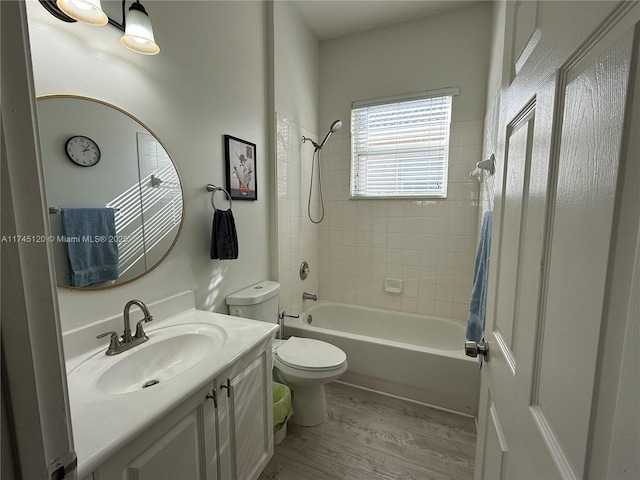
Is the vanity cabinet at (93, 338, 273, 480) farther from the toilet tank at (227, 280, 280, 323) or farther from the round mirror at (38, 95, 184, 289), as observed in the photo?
the round mirror at (38, 95, 184, 289)

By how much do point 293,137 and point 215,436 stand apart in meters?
2.11

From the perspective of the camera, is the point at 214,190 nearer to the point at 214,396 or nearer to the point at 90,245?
the point at 90,245

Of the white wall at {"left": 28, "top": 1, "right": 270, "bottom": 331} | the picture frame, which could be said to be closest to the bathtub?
the white wall at {"left": 28, "top": 1, "right": 270, "bottom": 331}

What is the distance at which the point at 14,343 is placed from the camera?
339 mm

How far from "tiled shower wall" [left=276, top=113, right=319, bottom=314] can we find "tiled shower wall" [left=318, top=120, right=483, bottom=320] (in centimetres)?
21

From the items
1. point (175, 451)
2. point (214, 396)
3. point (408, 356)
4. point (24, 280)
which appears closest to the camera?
point (24, 280)

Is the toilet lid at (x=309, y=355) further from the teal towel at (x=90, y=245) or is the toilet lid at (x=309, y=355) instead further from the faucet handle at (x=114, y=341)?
the teal towel at (x=90, y=245)

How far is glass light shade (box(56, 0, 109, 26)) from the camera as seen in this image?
2.86 ft

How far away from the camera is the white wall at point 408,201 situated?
2.33 m

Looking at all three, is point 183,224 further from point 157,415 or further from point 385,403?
point 385,403

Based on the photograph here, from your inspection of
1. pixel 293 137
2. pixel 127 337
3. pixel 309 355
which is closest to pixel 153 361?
pixel 127 337

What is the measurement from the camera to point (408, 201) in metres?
2.62

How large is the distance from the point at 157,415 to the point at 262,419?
0.72 meters

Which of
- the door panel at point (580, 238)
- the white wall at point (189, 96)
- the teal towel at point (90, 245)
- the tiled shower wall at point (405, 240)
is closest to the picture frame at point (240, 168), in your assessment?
the white wall at point (189, 96)
